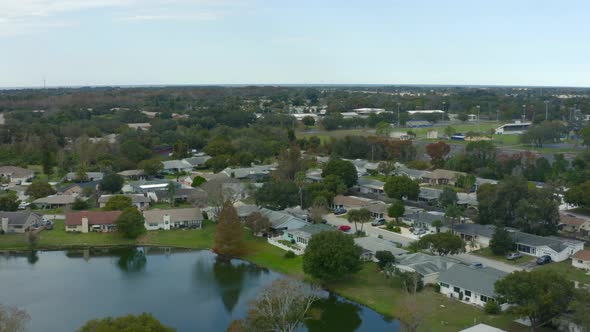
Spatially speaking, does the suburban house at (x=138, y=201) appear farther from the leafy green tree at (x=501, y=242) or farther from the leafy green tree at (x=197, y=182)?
the leafy green tree at (x=501, y=242)

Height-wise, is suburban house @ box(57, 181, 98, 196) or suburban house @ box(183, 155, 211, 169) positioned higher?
suburban house @ box(183, 155, 211, 169)

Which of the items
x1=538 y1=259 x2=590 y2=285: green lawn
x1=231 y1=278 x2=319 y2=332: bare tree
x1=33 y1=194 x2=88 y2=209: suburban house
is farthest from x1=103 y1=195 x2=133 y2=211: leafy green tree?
x1=538 y1=259 x2=590 y2=285: green lawn

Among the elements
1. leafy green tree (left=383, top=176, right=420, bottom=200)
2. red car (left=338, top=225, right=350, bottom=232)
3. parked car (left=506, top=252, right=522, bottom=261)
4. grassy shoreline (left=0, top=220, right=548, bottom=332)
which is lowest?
grassy shoreline (left=0, top=220, right=548, bottom=332)

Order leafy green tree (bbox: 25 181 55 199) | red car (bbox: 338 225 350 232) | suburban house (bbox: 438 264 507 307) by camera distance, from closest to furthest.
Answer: suburban house (bbox: 438 264 507 307)
red car (bbox: 338 225 350 232)
leafy green tree (bbox: 25 181 55 199)

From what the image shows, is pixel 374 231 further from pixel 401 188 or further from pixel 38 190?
pixel 38 190

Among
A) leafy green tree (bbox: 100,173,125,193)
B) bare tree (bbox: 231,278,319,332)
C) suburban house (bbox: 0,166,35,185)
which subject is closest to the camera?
bare tree (bbox: 231,278,319,332)

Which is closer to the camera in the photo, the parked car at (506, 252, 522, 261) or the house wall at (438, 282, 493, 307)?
the house wall at (438, 282, 493, 307)

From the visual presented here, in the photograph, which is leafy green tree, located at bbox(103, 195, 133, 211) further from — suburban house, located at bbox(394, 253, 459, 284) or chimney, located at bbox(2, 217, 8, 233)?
suburban house, located at bbox(394, 253, 459, 284)

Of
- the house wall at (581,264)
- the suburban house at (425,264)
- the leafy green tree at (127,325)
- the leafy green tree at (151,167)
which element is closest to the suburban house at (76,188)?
the leafy green tree at (151,167)
